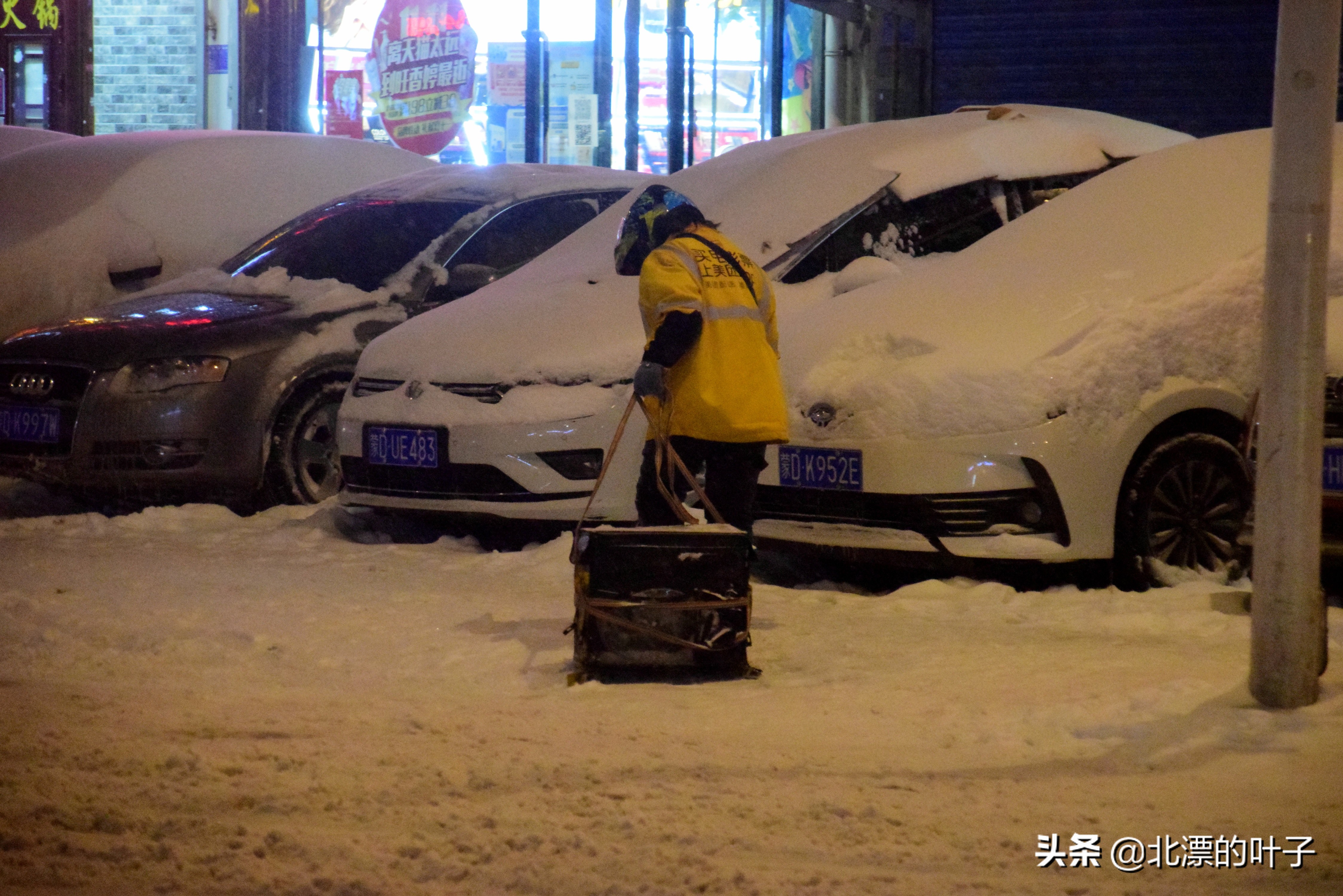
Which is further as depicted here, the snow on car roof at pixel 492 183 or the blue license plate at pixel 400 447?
the snow on car roof at pixel 492 183

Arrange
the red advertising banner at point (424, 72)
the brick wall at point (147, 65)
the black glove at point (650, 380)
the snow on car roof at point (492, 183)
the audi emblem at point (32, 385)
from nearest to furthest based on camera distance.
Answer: the black glove at point (650, 380), the audi emblem at point (32, 385), the snow on car roof at point (492, 183), the red advertising banner at point (424, 72), the brick wall at point (147, 65)

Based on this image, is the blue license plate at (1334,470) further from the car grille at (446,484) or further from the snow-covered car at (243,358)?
the snow-covered car at (243,358)

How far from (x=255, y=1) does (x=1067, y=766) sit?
15828 mm

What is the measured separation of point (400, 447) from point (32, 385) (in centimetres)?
203

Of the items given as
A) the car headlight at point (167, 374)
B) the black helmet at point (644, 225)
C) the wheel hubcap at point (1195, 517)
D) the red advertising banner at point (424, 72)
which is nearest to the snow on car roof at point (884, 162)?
the black helmet at point (644, 225)

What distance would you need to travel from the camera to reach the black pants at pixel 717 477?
16.1 ft

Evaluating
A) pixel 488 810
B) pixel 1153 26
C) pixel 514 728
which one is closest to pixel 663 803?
pixel 488 810

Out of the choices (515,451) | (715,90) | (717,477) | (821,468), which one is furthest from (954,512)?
(715,90)

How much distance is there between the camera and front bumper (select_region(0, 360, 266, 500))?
7.08 metres

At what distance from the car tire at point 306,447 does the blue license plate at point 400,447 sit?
732 mm

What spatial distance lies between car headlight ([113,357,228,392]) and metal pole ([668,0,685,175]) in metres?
8.82

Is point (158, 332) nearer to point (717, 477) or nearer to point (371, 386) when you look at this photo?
point (371, 386)

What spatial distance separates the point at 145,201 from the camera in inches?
382

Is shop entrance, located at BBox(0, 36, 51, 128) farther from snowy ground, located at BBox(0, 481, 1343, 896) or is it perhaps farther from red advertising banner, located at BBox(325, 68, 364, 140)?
snowy ground, located at BBox(0, 481, 1343, 896)
